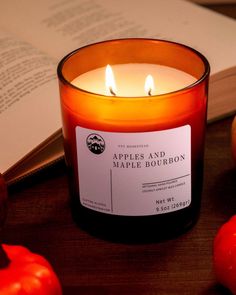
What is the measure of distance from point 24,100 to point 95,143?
0.61 feet

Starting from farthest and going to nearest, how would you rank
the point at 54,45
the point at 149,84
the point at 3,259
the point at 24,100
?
the point at 54,45 → the point at 24,100 → the point at 149,84 → the point at 3,259

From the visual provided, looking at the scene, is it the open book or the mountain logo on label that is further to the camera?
the open book

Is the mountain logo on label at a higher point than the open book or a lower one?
higher

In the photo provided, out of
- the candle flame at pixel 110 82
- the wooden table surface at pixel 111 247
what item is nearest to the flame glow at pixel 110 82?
the candle flame at pixel 110 82

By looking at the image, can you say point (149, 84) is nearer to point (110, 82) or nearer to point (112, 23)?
point (110, 82)

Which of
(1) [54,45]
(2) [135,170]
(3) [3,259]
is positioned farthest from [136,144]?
(1) [54,45]

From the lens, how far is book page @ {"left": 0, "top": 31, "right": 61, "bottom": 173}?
1.94 feet

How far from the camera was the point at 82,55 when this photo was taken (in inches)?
20.9

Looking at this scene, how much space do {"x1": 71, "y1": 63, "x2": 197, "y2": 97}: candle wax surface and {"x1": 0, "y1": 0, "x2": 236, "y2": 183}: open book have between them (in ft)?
0.24

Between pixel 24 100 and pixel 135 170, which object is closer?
pixel 135 170

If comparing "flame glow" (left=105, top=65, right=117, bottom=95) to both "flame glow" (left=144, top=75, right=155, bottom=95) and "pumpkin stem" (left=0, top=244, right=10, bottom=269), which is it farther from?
"pumpkin stem" (left=0, top=244, right=10, bottom=269)

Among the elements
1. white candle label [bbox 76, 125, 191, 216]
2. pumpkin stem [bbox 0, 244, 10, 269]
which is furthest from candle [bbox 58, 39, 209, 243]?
pumpkin stem [bbox 0, 244, 10, 269]

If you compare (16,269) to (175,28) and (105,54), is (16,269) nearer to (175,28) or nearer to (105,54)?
(105,54)

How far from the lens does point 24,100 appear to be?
2.10 ft
